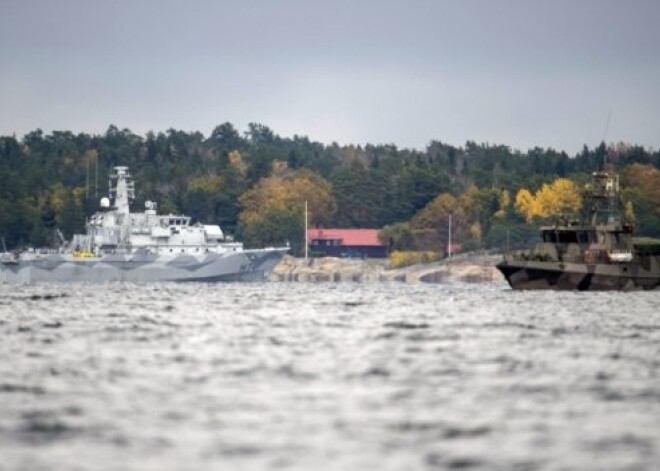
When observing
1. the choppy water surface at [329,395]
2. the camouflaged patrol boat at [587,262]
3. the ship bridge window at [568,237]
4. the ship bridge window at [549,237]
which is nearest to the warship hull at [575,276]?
the camouflaged patrol boat at [587,262]

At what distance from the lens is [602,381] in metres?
44.4

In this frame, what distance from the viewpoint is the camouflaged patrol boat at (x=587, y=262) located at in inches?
4929

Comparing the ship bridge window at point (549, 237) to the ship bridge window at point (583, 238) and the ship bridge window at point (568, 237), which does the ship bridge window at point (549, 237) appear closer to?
the ship bridge window at point (568, 237)

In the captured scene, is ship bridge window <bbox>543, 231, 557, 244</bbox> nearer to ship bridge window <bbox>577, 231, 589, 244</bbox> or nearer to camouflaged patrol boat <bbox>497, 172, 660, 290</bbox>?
camouflaged patrol boat <bbox>497, 172, 660, 290</bbox>

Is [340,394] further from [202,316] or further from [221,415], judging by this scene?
[202,316]

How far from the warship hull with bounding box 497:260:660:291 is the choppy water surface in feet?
170

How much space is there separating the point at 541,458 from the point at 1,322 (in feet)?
152

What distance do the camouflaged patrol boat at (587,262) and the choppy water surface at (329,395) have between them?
52236 mm

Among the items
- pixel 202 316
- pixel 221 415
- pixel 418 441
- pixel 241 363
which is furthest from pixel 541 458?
pixel 202 316

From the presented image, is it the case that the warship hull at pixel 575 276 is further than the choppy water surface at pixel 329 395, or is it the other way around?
the warship hull at pixel 575 276

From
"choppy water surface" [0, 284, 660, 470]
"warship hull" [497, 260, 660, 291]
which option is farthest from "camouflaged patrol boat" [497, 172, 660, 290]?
"choppy water surface" [0, 284, 660, 470]

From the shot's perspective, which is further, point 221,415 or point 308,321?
point 308,321

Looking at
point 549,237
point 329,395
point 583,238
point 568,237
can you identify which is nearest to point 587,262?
point 583,238

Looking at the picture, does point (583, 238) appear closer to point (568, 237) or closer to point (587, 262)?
point (568, 237)
